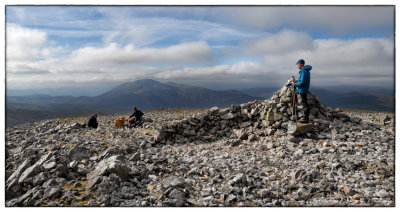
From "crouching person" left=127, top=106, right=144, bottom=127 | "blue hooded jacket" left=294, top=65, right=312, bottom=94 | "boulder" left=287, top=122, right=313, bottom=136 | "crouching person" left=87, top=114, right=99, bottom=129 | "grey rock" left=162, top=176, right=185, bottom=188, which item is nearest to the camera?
"grey rock" left=162, top=176, right=185, bottom=188

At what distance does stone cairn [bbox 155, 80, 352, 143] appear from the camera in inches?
624

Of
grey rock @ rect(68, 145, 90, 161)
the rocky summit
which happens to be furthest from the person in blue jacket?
grey rock @ rect(68, 145, 90, 161)

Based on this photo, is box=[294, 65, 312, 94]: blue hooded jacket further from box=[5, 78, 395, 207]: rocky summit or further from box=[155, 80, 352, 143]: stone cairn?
box=[5, 78, 395, 207]: rocky summit

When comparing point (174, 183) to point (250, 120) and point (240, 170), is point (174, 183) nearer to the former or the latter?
point (240, 170)

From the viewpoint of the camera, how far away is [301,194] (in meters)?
8.04

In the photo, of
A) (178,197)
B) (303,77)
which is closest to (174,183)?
(178,197)

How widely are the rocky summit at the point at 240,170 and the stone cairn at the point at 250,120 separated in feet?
0.34

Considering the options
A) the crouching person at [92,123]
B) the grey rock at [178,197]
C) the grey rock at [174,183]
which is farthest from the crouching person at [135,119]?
the grey rock at [178,197]

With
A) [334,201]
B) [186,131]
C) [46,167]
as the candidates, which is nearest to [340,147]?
[334,201]

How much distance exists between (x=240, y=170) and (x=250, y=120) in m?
8.93

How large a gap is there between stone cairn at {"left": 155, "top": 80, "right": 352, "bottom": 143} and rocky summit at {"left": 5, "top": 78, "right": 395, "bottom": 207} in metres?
0.10

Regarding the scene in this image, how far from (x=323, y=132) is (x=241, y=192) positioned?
31.2ft

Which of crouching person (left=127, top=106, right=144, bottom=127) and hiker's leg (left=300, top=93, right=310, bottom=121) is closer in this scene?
hiker's leg (left=300, top=93, right=310, bottom=121)

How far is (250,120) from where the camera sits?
1864 cm
